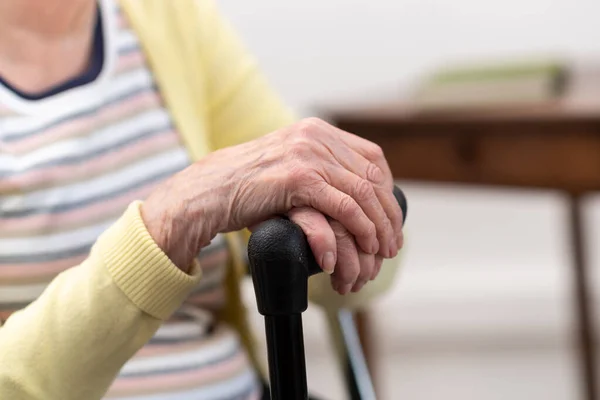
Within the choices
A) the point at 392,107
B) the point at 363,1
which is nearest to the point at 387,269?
the point at 392,107

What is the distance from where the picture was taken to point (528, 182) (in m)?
1.39

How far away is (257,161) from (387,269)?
26 cm

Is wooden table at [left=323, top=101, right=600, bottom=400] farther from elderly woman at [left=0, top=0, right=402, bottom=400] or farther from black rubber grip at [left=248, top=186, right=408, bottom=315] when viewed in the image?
black rubber grip at [left=248, top=186, right=408, bottom=315]

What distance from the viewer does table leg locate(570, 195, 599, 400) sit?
1.89m

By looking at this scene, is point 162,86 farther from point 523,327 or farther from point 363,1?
point 523,327

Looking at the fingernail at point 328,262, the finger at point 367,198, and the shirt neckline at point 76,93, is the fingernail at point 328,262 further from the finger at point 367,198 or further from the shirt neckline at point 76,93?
the shirt neckline at point 76,93

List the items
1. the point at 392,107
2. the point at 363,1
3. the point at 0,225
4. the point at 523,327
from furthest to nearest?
the point at 523,327
the point at 363,1
the point at 392,107
the point at 0,225

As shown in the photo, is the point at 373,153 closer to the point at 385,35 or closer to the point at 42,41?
the point at 42,41

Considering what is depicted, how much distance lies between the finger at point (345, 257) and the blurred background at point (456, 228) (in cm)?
104

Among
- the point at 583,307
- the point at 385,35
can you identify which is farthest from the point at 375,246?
the point at 385,35

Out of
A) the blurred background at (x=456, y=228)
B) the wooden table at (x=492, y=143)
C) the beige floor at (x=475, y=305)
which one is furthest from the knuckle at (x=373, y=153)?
the beige floor at (x=475, y=305)

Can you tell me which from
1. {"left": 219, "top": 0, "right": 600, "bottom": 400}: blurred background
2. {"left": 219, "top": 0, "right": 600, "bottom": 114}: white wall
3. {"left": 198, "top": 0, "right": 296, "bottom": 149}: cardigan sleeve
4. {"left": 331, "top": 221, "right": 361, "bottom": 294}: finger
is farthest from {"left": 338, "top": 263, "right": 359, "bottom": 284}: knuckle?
{"left": 219, "top": 0, "right": 600, "bottom": 114}: white wall

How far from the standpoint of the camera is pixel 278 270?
0.55 meters

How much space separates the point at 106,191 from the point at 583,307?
1.31m
